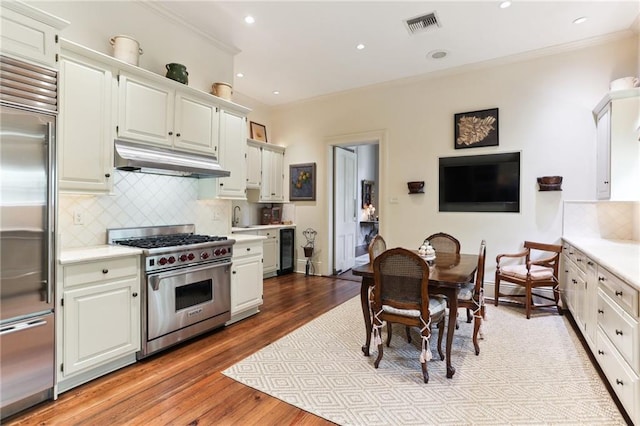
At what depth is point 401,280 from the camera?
2324 mm

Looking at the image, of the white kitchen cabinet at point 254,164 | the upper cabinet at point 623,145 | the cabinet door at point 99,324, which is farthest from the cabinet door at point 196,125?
the upper cabinet at point 623,145

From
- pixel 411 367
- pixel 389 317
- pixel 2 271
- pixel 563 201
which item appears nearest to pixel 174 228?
pixel 2 271

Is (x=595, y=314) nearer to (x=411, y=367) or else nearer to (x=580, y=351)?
(x=580, y=351)

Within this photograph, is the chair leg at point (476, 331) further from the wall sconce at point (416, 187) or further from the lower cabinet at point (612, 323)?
the wall sconce at point (416, 187)

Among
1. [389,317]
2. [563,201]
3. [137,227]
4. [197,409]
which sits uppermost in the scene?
[563,201]

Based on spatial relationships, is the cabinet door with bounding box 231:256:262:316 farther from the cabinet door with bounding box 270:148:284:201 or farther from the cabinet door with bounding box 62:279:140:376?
the cabinet door with bounding box 270:148:284:201

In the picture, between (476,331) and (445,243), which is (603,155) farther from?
(476,331)

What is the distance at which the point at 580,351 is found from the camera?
2.73 metres

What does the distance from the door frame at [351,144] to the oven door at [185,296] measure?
2773 mm

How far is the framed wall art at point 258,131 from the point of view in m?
5.84

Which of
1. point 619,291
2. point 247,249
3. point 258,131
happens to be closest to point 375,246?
point 247,249

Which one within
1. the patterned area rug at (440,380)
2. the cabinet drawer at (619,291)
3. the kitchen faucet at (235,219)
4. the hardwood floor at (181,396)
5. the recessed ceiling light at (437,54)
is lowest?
the hardwood floor at (181,396)

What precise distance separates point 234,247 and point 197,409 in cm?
163

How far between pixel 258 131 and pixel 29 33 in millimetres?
4165
